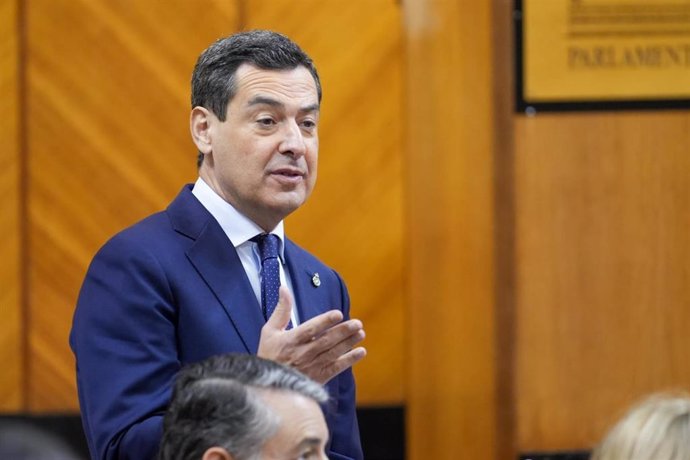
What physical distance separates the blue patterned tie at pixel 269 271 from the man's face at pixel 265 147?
0.03 metres

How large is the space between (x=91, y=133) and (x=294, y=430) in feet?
9.26

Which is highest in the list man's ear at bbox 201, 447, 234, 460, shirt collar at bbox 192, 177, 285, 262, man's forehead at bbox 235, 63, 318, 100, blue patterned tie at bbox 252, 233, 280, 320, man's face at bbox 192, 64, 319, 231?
man's forehead at bbox 235, 63, 318, 100

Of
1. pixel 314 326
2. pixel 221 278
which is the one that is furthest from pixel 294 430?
pixel 221 278

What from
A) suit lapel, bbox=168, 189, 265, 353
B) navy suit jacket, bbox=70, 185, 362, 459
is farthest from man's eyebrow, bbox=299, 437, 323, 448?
suit lapel, bbox=168, 189, 265, 353

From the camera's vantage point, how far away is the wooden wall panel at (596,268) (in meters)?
4.53

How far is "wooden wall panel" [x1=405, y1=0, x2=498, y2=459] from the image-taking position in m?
4.57

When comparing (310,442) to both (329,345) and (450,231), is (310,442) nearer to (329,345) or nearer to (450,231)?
(329,345)

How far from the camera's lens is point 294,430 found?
2027 millimetres

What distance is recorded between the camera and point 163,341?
2492mm

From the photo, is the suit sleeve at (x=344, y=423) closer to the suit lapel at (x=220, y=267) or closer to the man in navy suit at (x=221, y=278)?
the man in navy suit at (x=221, y=278)

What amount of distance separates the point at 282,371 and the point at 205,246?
61 cm

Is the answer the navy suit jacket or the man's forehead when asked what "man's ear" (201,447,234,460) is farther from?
the man's forehead

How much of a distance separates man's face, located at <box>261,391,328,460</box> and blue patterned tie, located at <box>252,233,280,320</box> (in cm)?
61

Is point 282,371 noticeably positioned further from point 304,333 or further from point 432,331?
point 432,331
